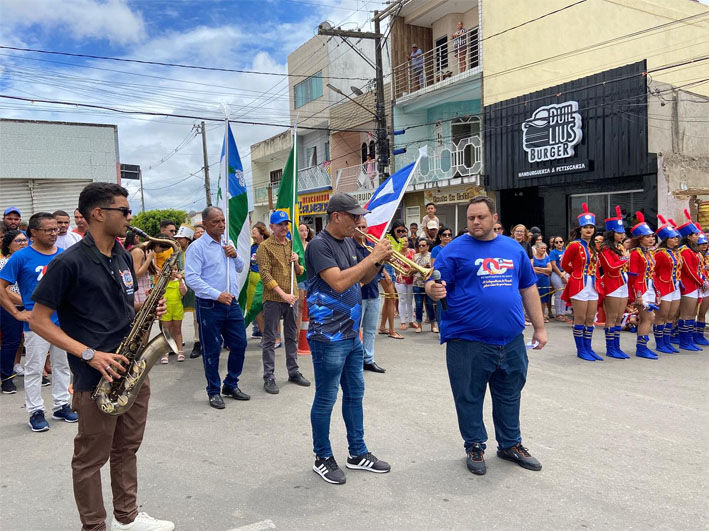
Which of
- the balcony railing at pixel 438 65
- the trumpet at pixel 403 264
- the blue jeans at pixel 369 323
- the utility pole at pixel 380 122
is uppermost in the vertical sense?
the balcony railing at pixel 438 65

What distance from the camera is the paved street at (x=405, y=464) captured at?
132 inches

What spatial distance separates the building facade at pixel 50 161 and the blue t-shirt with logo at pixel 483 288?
21173 millimetres

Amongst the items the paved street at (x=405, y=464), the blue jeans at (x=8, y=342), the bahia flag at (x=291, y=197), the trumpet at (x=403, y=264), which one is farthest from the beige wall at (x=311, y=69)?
the trumpet at (x=403, y=264)

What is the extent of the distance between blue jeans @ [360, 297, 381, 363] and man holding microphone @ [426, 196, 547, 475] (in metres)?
3.15

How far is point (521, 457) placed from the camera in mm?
4066

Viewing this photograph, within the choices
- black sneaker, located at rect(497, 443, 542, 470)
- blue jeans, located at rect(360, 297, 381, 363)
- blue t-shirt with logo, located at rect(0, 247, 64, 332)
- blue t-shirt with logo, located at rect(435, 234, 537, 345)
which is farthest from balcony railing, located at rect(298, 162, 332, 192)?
black sneaker, located at rect(497, 443, 542, 470)

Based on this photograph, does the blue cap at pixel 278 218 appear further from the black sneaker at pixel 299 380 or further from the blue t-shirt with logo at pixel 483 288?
the blue t-shirt with logo at pixel 483 288

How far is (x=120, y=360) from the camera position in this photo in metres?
2.94

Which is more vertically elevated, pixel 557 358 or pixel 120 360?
pixel 120 360

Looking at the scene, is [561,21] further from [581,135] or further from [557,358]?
[557,358]

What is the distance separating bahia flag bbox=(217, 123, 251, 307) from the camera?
6.57 metres

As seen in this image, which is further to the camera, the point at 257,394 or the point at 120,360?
the point at 257,394

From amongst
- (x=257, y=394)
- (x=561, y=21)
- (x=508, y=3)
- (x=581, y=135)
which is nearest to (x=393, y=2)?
(x=508, y=3)

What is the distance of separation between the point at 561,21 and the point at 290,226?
17683 mm
